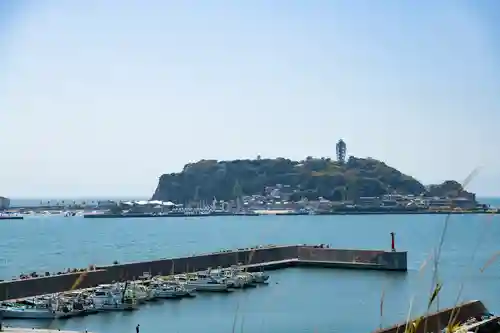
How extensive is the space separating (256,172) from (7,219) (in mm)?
46570

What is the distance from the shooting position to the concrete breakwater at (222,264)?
2788cm

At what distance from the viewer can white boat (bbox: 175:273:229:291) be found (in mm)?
32219

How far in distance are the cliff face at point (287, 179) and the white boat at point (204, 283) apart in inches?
4403

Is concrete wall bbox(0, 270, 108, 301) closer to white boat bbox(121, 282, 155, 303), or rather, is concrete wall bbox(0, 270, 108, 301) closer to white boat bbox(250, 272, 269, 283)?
white boat bbox(121, 282, 155, 303)

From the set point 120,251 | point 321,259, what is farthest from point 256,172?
point 321,259

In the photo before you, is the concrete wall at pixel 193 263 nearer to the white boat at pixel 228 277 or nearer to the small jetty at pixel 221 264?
the small jetty at pixel 221 264

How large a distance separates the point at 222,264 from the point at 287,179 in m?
115

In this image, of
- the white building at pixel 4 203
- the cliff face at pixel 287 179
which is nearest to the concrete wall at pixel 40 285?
the cliff face at pixel 287 179

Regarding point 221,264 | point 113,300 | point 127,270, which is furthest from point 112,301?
point 221,264

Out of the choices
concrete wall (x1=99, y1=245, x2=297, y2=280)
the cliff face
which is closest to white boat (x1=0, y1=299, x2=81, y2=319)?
concrete wall (x1=99, y1=245, x2=297, y2=280)

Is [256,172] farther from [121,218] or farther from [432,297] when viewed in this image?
[432,297]

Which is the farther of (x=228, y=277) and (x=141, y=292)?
(x=228, y=277)

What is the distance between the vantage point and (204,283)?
32719mm

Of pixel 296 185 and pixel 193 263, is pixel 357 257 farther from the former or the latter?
pixel 296 185
